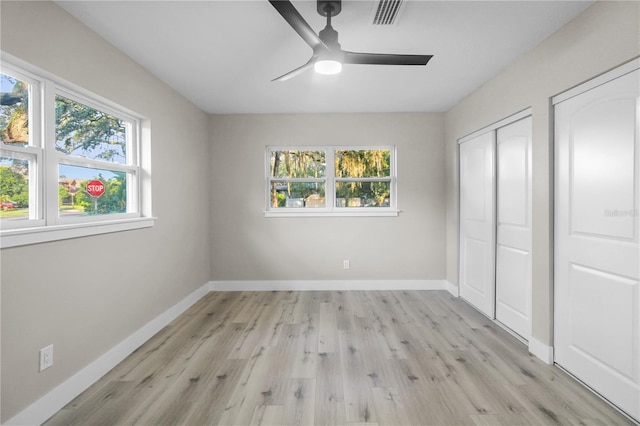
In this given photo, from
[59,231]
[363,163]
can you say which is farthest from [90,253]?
[363,163]

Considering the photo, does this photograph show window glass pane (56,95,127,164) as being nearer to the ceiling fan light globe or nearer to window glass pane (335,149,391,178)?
the ceiling fan light globe

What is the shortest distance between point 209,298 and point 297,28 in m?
3.45

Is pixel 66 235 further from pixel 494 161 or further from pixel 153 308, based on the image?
pixel 494 161

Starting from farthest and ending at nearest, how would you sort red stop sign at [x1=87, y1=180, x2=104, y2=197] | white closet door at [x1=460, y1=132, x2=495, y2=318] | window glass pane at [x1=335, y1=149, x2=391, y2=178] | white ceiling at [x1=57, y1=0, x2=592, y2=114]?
window glass pane at [x1=335, y1=149, x2=391, y2=178], white closet door at [x1=460, y1=132, x2=495, y2=318], red stop sign at [x1=87, y1=180, x2=104, y2=197], white ceiling at [x1=57, y1=0, x2=592, y2=114]

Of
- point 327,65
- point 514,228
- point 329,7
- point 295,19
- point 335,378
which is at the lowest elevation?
point 335,378

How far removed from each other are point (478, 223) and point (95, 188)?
381 centimetres

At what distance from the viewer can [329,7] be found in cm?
194

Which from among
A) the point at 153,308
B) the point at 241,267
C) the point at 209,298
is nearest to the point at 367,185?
the point at 241,267

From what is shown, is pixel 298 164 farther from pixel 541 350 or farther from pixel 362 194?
pixel 541 350

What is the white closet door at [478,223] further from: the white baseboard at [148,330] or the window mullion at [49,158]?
the window mullion at [49,158]

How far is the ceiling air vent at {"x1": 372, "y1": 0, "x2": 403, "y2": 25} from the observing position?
1921 millimetres

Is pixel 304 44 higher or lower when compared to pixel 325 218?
higher

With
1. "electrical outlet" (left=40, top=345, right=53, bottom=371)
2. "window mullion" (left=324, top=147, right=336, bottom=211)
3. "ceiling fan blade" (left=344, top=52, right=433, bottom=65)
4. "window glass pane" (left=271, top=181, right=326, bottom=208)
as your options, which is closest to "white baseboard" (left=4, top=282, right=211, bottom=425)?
"electrical outlet" (left=40, top=345, right=53, bottom=371)

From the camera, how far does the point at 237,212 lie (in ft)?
14.6
